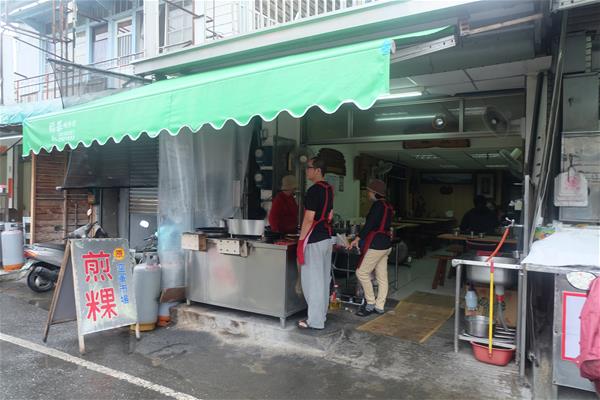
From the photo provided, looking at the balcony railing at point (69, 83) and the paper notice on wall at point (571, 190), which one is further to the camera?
the balcony railing at point (69, 83)

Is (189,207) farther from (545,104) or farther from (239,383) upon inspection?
(545,104)

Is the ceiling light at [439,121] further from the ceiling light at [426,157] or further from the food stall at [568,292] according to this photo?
the ceiling light at [426,157]

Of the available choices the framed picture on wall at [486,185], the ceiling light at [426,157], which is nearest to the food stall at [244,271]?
the ceiling light at [426,157]

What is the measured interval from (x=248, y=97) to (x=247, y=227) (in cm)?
180

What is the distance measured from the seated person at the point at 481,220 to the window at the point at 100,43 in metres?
10.3

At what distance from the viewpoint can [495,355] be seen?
381 centimetres

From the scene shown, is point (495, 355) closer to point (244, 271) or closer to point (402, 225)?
point (244, 271)

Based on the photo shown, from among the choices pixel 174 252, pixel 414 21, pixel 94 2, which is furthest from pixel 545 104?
pixel 94 2

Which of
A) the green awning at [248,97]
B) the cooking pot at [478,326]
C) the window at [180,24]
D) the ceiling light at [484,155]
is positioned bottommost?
the cooking pot at [478,326]

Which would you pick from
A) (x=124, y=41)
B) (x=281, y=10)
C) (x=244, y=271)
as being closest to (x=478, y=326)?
(x=244, y=271)

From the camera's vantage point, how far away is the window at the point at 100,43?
1188 cm

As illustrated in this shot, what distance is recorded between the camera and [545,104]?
15.5ft

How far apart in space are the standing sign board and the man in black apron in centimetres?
193

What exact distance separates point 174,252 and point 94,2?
31.6 feet
